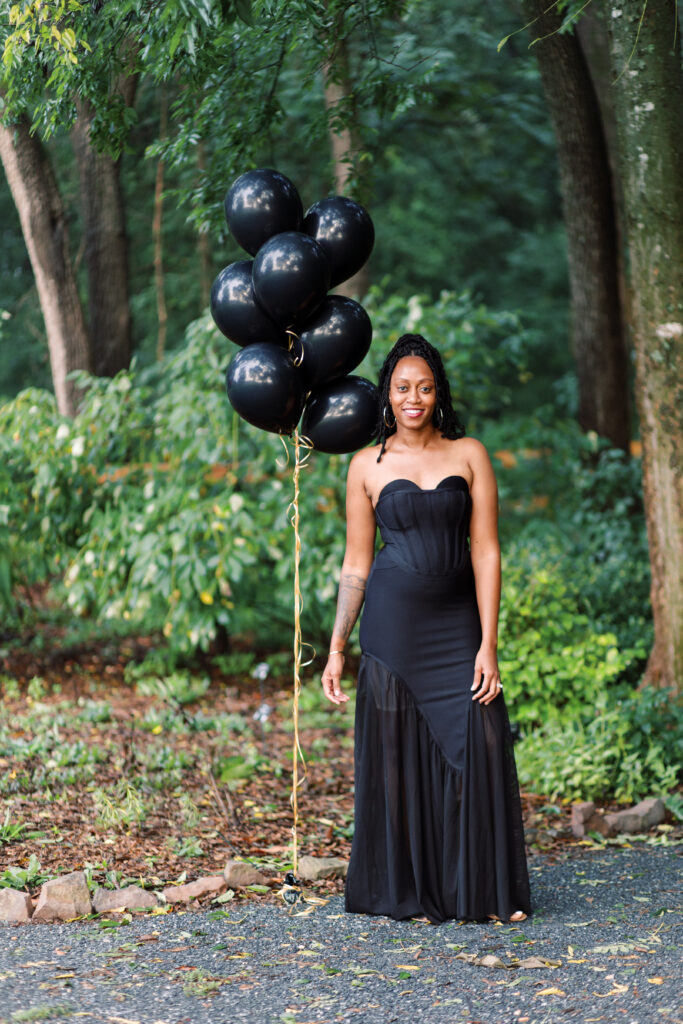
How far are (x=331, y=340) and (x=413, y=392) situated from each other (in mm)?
441

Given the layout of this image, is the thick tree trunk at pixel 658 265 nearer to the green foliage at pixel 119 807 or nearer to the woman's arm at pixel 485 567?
the woman's arm at pixel 485 567

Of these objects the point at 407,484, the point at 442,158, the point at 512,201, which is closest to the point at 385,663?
→ the point at 407,484

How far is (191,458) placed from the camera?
7383 millimetres

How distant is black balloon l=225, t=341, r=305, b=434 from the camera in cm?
400

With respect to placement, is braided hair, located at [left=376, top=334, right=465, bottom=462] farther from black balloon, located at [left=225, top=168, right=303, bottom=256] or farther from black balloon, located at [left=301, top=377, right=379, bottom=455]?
black balloon, located at [left=225, top=168, right=303, bottom=256]

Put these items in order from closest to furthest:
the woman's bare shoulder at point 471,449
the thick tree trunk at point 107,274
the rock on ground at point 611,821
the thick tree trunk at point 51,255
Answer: the woman's bare shoulder at point 471,449 → the rock on ground at point 611,821 → the thick tree trunk at point 51,255 → the thick tree trunk at point 107,274

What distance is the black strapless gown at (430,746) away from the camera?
382 centimetres

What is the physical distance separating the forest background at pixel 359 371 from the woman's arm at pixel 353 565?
157 centimetres

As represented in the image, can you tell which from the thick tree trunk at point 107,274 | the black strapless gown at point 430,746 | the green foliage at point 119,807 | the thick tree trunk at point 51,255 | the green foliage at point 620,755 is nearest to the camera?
the black strapless gown at point 430,746

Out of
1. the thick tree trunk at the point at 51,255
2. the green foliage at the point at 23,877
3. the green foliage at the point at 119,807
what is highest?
the thick tree trunk at the point at 51,255

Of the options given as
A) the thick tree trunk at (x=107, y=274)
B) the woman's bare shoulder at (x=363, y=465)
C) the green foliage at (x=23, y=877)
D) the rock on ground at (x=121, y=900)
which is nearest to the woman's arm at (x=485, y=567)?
the woman's bare shoulder at (x=363, y=465)

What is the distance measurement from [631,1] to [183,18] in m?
2.35

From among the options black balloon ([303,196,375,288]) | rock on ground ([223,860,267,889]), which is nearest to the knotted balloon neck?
black balloon ([303,196,375,288])

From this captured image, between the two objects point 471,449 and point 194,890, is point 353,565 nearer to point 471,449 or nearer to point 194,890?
point 471,449
